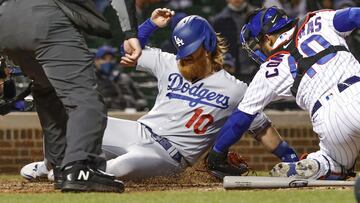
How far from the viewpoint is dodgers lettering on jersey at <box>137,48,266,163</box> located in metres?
7.95

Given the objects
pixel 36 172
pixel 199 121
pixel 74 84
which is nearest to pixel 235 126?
pixel 199 121

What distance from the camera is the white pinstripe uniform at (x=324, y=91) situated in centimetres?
741

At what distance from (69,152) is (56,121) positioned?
3.72 feet

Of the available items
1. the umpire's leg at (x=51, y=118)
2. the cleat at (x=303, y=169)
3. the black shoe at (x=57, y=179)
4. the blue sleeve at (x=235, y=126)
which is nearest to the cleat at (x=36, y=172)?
the umpire's leg at (x=51, y=118)

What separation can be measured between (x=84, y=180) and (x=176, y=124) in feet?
5.25

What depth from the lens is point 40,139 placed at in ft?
37.5

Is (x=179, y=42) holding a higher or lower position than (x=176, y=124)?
higher

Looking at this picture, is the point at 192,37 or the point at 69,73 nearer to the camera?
the point at 69,73

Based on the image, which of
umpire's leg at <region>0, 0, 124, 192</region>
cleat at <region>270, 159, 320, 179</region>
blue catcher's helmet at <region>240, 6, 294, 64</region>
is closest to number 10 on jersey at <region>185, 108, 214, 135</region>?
blue catcher's helmet at <region>240, 6, 294, 64</region>

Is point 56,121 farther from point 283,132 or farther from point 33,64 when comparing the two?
point 283,132

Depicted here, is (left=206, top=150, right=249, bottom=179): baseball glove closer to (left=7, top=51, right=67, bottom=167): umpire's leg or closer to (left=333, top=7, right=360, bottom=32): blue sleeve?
(left=7, top=51, right=67, bottom=167): umpire's leg

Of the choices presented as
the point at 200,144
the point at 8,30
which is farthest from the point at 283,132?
the point at 8,30

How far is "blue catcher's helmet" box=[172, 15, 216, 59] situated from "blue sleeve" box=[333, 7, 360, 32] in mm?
952

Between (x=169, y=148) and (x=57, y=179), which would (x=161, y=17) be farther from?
(x=57, y=179)
